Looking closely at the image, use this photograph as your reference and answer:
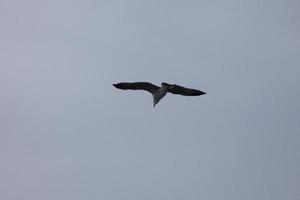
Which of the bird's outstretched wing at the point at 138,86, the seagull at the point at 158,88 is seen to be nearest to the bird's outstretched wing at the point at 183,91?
the seagull at the point at 158,88

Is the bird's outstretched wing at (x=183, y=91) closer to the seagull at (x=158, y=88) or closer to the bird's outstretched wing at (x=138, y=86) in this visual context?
the seagull at (x=158, y=88)

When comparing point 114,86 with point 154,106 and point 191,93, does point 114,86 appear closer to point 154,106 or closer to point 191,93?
point 154,106

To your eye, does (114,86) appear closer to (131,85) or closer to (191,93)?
(131,85)

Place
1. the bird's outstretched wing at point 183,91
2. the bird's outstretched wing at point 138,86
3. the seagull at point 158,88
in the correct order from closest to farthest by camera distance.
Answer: the bird's outstretched wing at point 138,86 → the seagull at point 158,88 → the bird's outstretched wing at point 183,91

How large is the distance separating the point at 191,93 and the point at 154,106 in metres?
3.77

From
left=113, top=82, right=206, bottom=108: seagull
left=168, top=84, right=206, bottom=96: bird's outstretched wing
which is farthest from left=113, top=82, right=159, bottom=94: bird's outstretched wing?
left=168, top=84, right=206, bottom=96: bird's outstretched wing

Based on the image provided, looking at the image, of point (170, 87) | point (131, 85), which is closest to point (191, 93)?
point (170, 87)

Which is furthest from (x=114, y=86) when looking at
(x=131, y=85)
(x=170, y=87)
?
(x=170, y=87)

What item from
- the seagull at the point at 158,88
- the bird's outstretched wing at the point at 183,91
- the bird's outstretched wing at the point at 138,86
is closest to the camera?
the bird's outstretched wing at the point at 138,86

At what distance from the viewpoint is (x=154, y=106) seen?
41.4 metres

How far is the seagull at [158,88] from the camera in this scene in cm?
4194

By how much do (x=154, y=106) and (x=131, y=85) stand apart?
9.19ft

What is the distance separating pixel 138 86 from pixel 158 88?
1.69m

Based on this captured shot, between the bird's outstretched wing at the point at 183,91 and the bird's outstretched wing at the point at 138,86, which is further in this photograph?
the bird's outstretched wing at the point at 183,91
